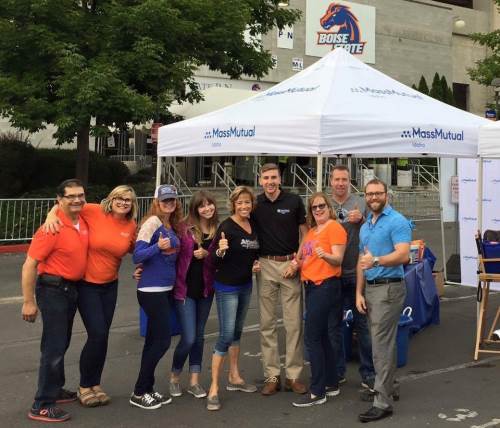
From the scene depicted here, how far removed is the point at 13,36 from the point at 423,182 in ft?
68.1

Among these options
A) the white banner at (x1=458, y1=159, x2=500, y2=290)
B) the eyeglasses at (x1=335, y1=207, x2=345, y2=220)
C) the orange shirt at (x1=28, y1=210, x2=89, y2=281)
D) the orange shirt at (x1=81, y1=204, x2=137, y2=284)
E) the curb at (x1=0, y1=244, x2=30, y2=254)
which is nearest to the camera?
the orange shirt at (x1=28, y1=210, x2=89, y2=281)

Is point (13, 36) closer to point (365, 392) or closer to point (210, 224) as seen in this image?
point (210, 224)

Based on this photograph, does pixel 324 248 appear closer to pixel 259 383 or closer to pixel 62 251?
pixel 259 383

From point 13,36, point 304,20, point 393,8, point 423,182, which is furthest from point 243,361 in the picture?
point 393,8

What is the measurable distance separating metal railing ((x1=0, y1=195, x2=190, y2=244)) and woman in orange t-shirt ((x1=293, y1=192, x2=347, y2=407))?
9157 millimetres

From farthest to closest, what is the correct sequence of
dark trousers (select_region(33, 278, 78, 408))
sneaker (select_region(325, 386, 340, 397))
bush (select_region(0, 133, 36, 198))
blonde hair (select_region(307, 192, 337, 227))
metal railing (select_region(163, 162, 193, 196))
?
metal railing (select_region(163, 162, 193, 196))
bush (select_region(0, 133, 36, 198))
sneaker (select_region(325, 386, 340, 397))
blonde hair (select_region(307, 192, 337, 227))
dark trousers (select_region(33, 278, 78, 408))

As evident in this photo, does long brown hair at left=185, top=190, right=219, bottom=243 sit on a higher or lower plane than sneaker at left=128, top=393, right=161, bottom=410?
higher

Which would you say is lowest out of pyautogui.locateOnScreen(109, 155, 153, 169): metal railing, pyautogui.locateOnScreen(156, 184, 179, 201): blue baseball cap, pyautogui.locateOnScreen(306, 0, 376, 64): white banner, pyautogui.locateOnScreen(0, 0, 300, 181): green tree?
pyautogui.locateOnScreen(156, 184, 179, 201): blue baseball cap

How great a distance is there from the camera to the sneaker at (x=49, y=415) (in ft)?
14.6

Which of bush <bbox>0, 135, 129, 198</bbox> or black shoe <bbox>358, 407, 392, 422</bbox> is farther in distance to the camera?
bush <bbox>0, 135, 129, 198</bbox>

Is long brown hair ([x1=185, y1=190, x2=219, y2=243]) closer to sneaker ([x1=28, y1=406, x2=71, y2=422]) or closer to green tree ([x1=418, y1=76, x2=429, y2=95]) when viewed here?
sneaker ([x1=28, y1=406, x2=71, y2=422])

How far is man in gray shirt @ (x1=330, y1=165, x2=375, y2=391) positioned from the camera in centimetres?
513

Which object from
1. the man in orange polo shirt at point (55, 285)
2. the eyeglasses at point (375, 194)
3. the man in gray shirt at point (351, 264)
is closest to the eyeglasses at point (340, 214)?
the man in gray shirt at point (351, 264)

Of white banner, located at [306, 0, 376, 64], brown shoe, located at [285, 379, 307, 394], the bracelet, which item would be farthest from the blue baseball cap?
white banner, located at [306, 0, 376, 64]
